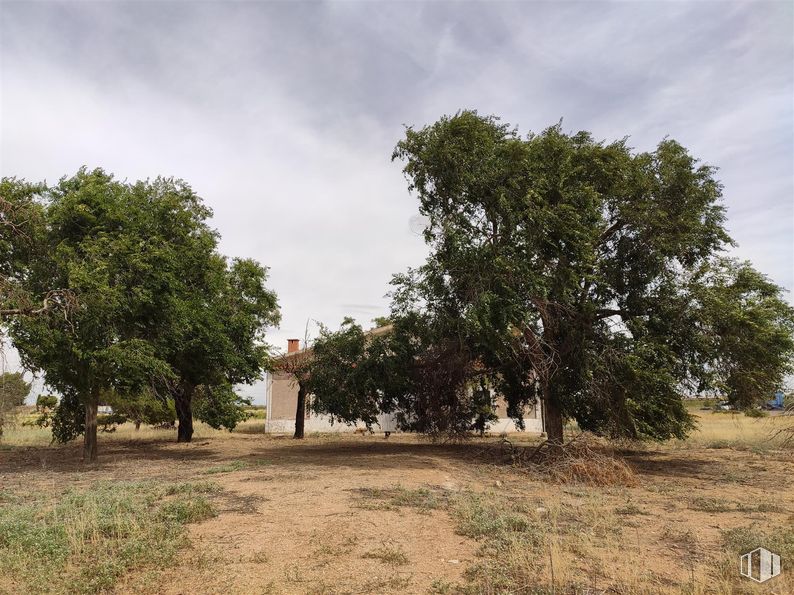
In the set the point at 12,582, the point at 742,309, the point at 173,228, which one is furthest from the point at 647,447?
the point at 12,582

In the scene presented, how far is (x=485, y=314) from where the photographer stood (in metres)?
14.4

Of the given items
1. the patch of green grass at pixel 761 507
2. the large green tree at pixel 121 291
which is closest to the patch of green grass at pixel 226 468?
the large green tree at pixel 121 291

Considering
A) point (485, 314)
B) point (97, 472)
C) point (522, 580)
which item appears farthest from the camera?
point (97, 472)

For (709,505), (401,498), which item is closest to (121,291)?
(401,498)

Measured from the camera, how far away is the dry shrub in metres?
13.6

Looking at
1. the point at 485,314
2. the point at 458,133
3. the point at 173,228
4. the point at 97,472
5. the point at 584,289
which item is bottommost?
the point at 97,472

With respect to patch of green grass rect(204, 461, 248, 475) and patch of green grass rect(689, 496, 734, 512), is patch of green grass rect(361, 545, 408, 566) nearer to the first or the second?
patch of green grass rect(689, 496, 734, 512)

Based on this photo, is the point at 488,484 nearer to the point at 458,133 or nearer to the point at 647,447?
the point at 458,133

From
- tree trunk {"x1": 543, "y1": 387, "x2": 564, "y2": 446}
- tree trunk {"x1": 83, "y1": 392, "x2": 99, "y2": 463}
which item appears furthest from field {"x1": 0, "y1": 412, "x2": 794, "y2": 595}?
tree trunk {"x1": 543, "y1": 387, "x2": 564, "y2": 446}

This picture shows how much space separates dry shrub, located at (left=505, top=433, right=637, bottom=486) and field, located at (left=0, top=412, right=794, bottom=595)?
0.25ft

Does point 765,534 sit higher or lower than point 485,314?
lower

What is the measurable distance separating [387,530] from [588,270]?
34.9 feet

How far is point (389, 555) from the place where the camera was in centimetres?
698

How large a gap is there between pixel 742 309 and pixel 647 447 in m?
12.4
